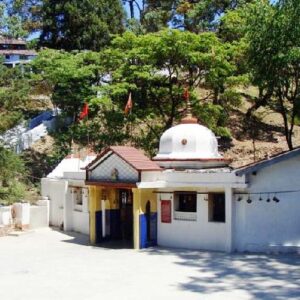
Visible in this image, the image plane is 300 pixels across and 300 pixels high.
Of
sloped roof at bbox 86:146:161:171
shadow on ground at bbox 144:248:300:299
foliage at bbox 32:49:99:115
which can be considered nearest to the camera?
shadow on ground at bbox 144:248:300:299

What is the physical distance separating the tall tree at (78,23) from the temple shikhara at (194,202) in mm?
21130

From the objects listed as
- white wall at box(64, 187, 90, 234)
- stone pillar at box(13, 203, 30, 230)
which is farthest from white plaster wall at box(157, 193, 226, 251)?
stone pillar at box(13, 203, 30, 230)

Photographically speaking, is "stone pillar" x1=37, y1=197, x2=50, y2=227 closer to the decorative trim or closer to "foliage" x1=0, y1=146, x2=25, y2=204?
"foliage" x1=0, y1=146, x2=25, y2=204

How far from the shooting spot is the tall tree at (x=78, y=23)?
1657 inches

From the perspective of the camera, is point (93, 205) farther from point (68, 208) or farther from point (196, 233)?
point (196, 233)

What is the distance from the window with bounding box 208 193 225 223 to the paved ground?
1473mm

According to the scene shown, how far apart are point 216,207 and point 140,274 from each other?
5.34 meters

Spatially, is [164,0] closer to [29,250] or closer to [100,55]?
[100,55]

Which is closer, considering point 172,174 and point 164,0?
point 172,174

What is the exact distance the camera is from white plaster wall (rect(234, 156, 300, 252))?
19703mm

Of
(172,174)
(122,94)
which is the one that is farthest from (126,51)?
(172,174)

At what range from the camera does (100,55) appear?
35.7m

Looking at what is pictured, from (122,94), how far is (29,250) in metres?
14.0

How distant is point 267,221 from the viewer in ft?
65.0
